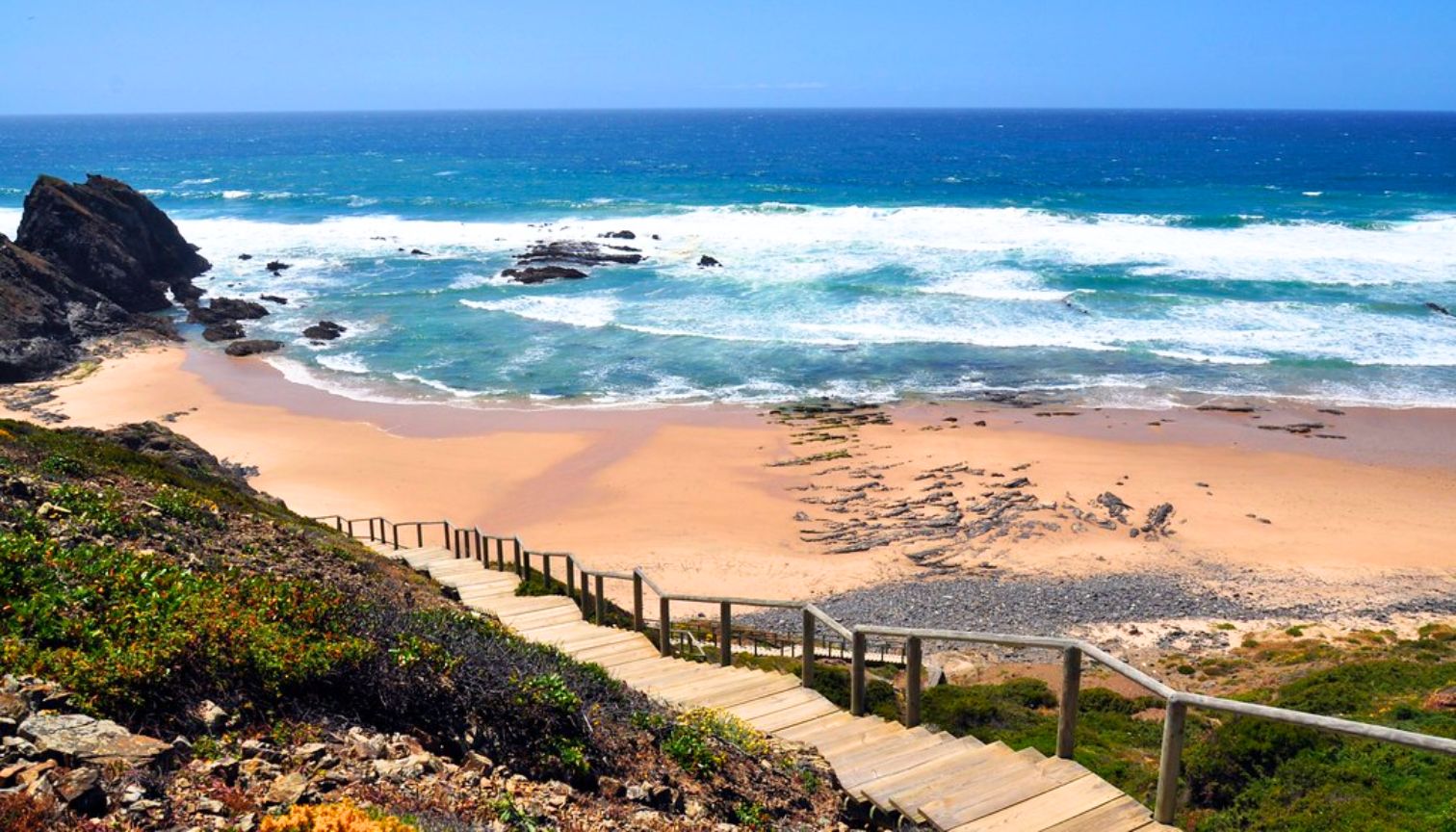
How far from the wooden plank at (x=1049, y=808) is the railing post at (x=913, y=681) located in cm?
163

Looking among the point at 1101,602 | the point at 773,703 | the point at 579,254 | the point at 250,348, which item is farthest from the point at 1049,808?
the point at 579,254

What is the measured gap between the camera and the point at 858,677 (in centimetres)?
774

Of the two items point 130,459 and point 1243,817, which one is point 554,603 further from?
point 1243,817

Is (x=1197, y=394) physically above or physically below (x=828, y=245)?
below

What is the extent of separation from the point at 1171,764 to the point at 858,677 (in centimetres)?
274

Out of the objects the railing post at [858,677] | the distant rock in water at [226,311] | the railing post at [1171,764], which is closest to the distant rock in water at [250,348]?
the distant rock in water at [226,311]

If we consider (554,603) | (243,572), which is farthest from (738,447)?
(243,572)

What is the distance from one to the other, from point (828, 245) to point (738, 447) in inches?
1266

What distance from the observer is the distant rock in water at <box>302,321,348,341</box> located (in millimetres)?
40406

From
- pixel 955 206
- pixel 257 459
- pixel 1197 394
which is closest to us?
pixel 257 459

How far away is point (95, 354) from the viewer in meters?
37.9

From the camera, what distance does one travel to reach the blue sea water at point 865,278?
34250 mm

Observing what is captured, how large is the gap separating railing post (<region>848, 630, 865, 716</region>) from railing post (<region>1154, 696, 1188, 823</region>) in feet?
8.17

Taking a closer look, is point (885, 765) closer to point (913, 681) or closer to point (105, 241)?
point (913, 681)
